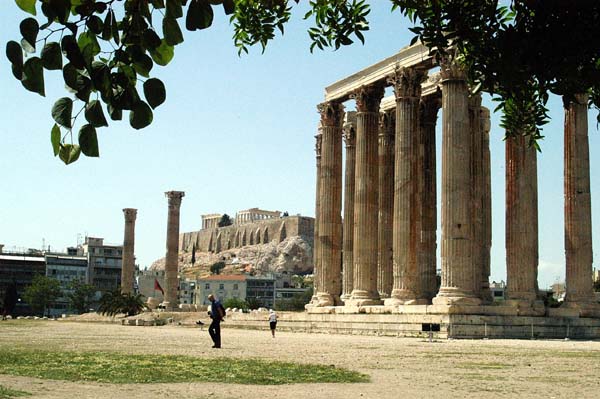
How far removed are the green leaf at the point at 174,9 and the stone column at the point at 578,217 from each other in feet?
129

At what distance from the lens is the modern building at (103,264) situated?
15712 cm

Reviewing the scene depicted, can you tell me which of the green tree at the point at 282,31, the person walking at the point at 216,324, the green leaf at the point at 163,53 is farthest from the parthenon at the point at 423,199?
the green leaf at the point at 163,53

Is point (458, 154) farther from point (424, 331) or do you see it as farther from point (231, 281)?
point (231, 281)

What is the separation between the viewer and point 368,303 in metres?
45.9

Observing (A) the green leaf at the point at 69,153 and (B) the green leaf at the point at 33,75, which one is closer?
(B) the green leaf at the point at 33,75

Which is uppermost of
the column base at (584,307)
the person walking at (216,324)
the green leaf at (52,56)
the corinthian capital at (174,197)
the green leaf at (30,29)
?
the corinthian capital at (174,197)

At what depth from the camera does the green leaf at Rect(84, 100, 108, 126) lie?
4.51 meters

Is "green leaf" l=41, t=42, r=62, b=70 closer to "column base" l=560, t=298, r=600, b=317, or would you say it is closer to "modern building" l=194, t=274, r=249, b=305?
"column base" l=560, t=298, r=600, b=317

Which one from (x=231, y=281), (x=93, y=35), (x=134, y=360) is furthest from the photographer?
(x=231, y=281)

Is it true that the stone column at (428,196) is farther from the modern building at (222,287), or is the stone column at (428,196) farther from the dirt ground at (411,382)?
the modern building at (222,287)

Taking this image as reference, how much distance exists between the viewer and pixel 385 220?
50.2 meters

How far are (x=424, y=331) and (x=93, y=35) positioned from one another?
34451 millimetres

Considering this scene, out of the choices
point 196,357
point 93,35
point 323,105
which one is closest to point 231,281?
point 323,105

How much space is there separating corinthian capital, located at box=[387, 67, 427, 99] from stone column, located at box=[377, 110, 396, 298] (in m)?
7.16
